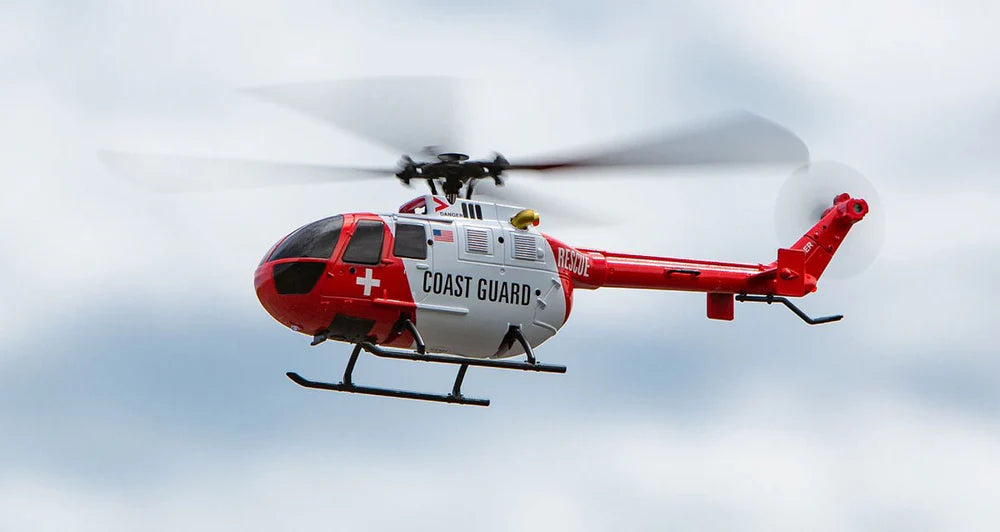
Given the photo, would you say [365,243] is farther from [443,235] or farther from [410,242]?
[443,235]

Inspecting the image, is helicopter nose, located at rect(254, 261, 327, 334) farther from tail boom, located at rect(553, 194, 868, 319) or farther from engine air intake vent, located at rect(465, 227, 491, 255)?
tail boom, located at rect(553, 194, 868, 319)

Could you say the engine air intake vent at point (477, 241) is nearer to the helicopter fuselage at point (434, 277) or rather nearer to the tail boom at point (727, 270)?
the helicopter fuselage at point (434, 277)

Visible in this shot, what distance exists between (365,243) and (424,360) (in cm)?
150

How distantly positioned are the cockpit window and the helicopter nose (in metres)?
0.11

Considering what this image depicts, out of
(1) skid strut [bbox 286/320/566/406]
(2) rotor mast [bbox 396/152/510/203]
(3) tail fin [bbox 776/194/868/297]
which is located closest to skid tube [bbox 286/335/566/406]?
(1) skid strut [bbox 286/320/566/406]

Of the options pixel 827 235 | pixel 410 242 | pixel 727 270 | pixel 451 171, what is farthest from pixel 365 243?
pixel 827 235

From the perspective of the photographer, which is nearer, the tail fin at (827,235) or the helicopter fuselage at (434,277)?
the helicopter fuselage at (434,277)

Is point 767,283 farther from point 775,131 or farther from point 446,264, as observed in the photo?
point 446,264

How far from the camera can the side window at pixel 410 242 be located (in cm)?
1823

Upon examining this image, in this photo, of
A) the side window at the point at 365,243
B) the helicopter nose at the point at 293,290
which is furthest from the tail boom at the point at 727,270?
the helicopter nose at the point at 293,290

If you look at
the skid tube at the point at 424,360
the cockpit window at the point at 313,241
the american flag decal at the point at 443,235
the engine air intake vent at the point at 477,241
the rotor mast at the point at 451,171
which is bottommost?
the skid tube at the point at 424,360

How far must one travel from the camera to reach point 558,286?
1941cm

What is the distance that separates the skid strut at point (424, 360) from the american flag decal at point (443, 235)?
1167mm

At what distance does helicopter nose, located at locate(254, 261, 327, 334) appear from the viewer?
1767cm
